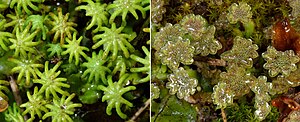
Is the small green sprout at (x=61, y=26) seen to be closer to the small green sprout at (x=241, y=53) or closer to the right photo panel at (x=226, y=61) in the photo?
the right photo panel at (x=226, y=61)

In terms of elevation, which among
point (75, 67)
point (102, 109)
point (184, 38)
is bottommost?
point (102, 109)

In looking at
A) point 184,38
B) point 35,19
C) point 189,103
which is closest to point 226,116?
point 189,103

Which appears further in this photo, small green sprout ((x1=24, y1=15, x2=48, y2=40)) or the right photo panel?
small green sprout ((x1=24, y1=15, x2=48, y2=40))

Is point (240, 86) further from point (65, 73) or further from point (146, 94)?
point (65, 73)

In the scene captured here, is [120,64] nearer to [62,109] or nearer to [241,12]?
[62,109]

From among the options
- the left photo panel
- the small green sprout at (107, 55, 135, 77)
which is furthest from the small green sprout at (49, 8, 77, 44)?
the small green sprout at (107, 55, 135, 77)

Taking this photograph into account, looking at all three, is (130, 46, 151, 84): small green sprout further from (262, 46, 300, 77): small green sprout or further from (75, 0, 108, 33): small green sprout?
(262, 46, 300, 77): small green sprout

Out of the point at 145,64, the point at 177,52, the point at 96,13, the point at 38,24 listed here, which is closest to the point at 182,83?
the point at 177,52
